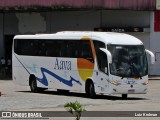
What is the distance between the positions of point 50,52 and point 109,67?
5142 mm

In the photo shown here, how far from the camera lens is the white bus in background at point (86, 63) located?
89.6ft

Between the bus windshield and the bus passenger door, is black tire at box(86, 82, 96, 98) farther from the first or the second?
the bus windshield

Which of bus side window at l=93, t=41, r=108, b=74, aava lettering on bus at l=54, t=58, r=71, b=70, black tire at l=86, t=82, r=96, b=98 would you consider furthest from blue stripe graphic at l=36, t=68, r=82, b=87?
bus side window at l=93, t=41, r=108, b=74

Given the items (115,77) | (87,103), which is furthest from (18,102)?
(115,77)

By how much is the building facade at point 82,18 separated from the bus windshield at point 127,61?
23.2 meters

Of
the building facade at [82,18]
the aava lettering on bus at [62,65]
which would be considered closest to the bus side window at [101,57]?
the aava lettering on bus at [62,65]

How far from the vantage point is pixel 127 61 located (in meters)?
27.5

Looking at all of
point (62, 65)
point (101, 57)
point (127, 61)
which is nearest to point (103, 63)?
point (101, 57)

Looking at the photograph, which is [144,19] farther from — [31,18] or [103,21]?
[31,18]

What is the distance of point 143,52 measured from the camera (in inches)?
1105

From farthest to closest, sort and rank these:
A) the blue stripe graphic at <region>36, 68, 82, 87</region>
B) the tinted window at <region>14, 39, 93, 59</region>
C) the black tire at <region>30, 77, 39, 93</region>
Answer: the black tire at <region>30, 77, 39, 93</region> → the blue stripe graphic at <region>36, 68, 82, 87</region> → the tinted window at <region>14, 39, 93, 59</region>

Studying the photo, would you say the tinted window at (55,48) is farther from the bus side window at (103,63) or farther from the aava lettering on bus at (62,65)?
the bus side window at (103,63)

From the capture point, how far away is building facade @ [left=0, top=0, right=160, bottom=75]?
51125 mm

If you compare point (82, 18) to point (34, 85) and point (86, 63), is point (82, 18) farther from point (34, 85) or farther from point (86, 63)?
point (86, 63)
